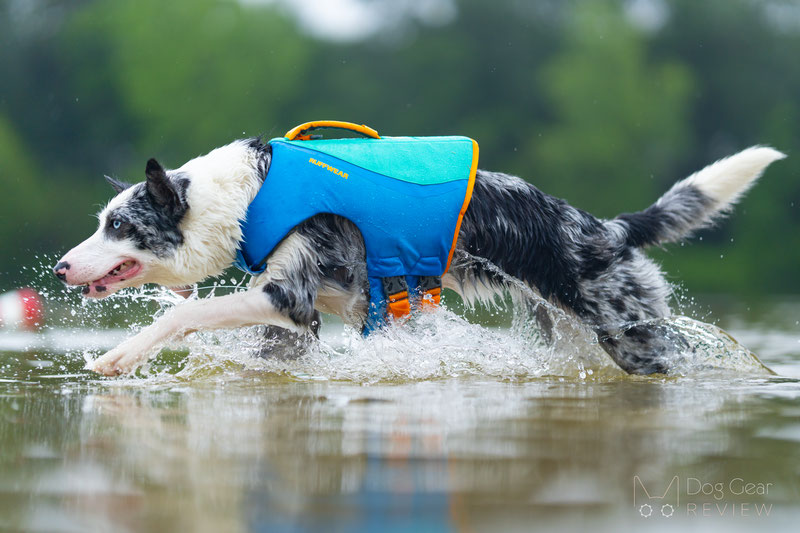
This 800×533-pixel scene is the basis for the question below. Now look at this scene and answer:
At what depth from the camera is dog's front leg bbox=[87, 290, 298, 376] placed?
4980mm

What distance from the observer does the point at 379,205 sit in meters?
5.40

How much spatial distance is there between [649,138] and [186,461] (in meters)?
33.1

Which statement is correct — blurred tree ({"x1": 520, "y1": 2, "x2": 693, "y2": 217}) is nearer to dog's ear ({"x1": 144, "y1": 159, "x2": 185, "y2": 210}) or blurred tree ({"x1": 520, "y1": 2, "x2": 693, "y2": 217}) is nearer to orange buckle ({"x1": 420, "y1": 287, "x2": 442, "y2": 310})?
orange buckle ({"x1": 420, "y1": 287, "x2": 442, "y2": 310})

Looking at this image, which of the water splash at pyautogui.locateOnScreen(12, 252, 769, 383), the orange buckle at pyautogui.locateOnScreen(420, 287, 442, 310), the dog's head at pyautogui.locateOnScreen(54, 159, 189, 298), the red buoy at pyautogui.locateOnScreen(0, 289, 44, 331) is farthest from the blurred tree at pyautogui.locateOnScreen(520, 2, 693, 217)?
the dog's head at pyautogui.locateOnScreen(54, 159, 189, 298)

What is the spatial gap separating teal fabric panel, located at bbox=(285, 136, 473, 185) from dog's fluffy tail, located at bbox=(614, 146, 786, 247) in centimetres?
113

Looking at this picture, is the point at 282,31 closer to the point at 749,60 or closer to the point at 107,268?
the point at 749,60

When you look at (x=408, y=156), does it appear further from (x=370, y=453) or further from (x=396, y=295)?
(x=370, y=453)

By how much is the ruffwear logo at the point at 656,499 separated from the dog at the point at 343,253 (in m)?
2.59

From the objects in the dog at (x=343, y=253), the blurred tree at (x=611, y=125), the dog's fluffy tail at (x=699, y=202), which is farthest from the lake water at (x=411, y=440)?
the blurred tree at (x=611, y=125)

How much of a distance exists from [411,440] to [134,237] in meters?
2.30

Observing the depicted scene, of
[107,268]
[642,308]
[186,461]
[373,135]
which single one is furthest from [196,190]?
[642,308]

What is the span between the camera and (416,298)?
5582 mm

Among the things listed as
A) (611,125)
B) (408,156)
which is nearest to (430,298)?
(408,156)

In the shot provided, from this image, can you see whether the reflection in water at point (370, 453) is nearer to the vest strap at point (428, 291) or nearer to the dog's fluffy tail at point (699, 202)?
the vest strap at point (428, 291)
